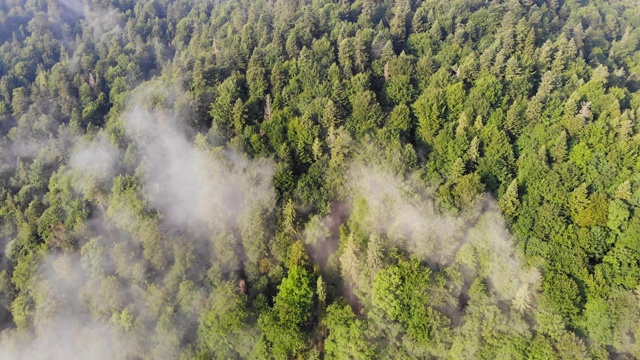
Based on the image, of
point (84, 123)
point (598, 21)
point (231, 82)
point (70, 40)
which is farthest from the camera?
point (70, 40)

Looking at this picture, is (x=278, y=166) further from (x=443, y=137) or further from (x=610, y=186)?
(x=610, y=186)

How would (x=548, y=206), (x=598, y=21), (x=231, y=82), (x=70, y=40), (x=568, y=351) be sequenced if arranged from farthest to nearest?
1. (x=70, y=40)
2. (x=598, y=21)
3. (x=231, y=82)
4. (x=548, y=206)
5. (x=568, y=351)

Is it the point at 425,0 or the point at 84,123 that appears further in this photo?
the point at 425,0

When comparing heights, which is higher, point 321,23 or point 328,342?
point 321,23

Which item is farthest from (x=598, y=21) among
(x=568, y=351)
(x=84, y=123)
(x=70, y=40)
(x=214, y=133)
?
(x=70, y=40)

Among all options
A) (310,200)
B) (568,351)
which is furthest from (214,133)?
(568,351)

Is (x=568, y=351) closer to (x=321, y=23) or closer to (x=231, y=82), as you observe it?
(x=231, y=82)

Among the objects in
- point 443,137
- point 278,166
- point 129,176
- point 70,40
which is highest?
point 443,137
